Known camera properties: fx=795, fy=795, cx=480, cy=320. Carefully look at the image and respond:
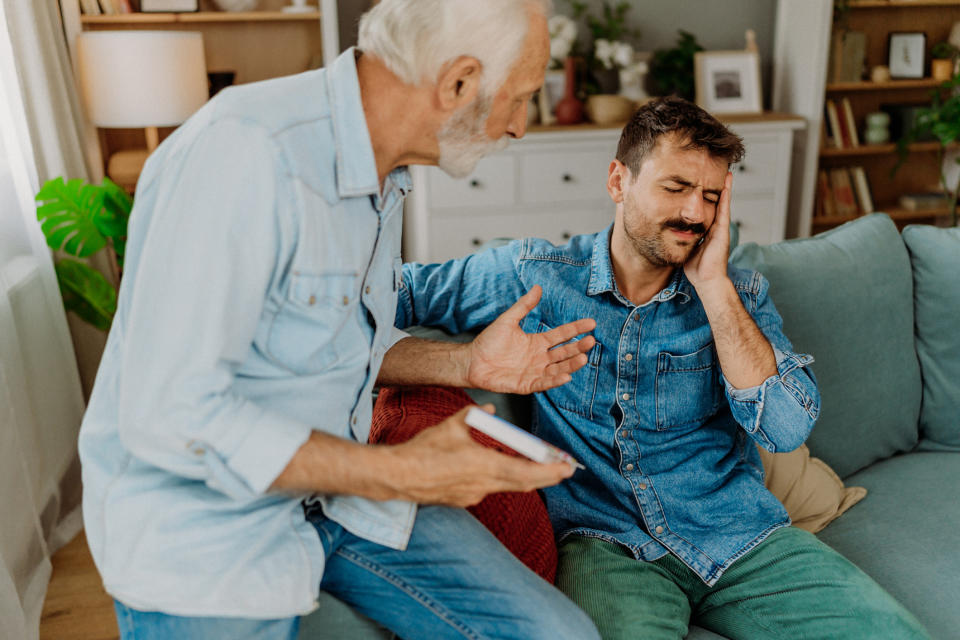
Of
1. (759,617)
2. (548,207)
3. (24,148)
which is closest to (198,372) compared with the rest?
(759,617)

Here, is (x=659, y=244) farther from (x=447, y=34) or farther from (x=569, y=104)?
(x=569, y=104)

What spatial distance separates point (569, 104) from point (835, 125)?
4.66ft

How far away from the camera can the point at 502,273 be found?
4.97 ft

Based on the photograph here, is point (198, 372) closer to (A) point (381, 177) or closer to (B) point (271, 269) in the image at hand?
(B) point (271, 269)

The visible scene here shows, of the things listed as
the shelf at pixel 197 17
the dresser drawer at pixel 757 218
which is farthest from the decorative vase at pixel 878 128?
the shelf at pixel 197 17

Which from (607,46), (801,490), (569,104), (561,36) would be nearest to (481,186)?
(569,104)

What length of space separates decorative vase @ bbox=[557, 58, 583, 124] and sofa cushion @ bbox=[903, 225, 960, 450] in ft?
6.03

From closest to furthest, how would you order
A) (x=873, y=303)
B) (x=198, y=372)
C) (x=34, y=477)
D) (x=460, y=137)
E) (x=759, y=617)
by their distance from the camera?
(x=198, y=372) < (x=460, y=137) < (x=759, y=617) < (x=873, y=303) < (x=34, y=477)

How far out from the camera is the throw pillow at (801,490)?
1.58m

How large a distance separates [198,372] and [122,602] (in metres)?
0.33

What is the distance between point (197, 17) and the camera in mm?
3008

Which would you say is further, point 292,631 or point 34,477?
point 34,477

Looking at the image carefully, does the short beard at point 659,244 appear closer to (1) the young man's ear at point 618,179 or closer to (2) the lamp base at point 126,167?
(1) the young man's ear at point 618,179

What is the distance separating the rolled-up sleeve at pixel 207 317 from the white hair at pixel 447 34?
0.67 feet
